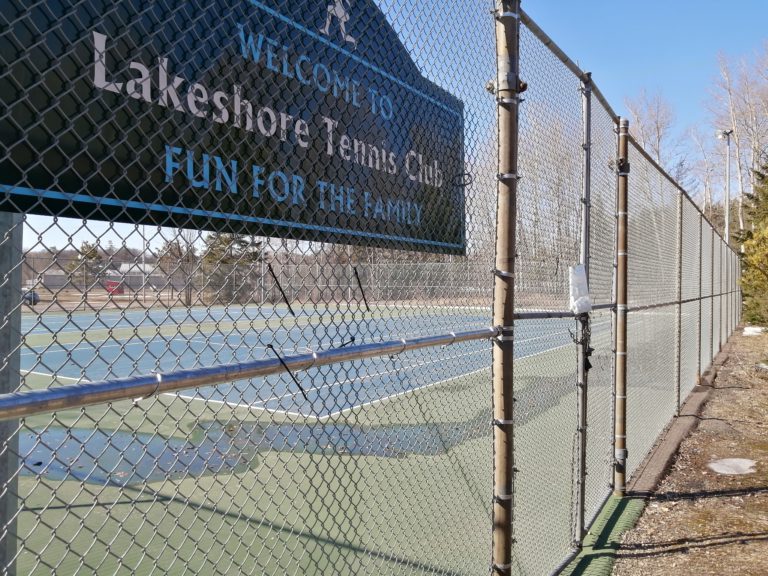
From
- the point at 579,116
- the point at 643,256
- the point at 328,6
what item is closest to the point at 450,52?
the point at 328,6

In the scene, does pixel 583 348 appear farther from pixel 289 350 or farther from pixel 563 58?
pixel 289 350

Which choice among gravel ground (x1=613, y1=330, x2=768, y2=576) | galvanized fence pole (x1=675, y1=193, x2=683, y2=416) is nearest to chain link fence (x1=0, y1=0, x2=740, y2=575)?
gravel ground (x1=613, y1=330, x2=768, y2=576)

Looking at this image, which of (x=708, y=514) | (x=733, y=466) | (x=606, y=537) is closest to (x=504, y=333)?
(x=606, y=537)

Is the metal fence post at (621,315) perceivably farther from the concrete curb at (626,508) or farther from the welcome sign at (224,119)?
the welcome sign at (224,119)

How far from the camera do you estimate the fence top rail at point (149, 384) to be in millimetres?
1432

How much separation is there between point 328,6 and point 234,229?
112 cm

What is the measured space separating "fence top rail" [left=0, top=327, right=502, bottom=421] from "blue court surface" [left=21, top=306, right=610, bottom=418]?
119mm

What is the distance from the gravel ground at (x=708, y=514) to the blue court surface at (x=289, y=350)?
168 centimetres

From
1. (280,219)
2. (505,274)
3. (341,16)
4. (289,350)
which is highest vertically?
(341,16)

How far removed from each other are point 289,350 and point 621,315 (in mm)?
7644

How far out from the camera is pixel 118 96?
1926mm

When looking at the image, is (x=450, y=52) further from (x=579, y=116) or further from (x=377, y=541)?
(x=377, y=541)

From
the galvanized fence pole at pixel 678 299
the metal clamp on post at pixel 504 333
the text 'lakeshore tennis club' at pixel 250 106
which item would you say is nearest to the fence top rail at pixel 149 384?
the text 'lakeshore tennis club' at pixel 250 106

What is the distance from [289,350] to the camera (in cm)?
1205
